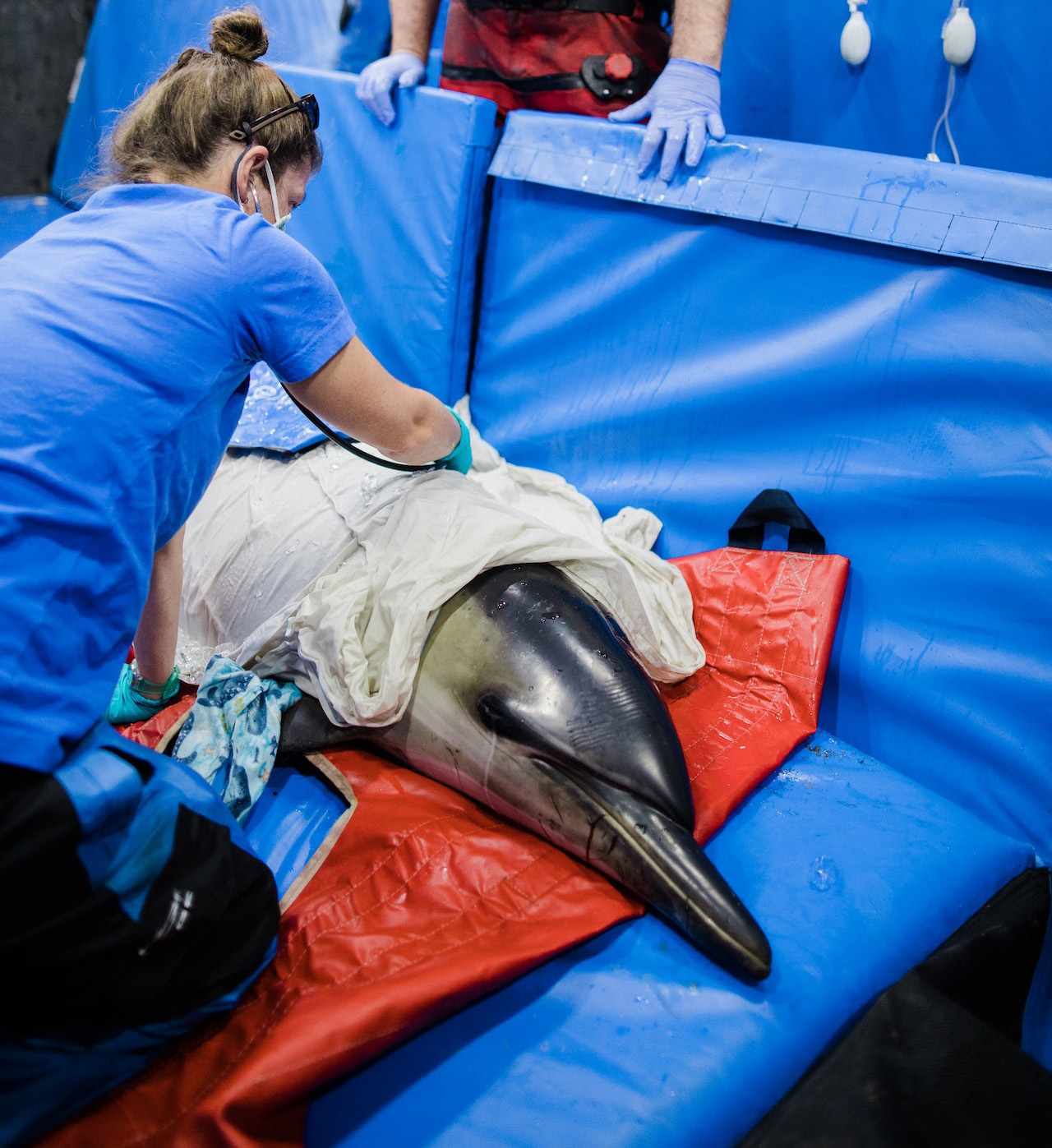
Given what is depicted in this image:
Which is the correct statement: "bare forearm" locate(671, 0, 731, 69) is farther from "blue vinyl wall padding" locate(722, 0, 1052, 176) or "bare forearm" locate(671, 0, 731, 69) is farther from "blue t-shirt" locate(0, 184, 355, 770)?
"blue t-shirt" locate(0, 184, 355, 770)

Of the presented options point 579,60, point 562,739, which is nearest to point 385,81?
point 579,60

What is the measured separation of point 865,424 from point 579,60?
135cm

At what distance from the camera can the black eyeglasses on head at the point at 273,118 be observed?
131 centimetres

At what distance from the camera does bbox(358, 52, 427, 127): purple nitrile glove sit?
2.37 meters

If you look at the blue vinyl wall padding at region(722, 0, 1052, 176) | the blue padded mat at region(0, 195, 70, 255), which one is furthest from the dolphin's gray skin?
the blue padded mat at region(0, 195, 70, 255)

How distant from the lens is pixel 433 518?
Answer: 5.26 feet

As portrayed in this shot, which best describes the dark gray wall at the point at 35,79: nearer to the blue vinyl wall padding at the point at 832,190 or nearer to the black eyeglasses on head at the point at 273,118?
the blue vinyl wall padding at the point at 832,190

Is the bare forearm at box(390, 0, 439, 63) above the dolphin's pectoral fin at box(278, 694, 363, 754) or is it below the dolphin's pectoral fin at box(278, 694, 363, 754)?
above

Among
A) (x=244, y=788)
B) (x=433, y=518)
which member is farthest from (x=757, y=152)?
(x=244, y=788)

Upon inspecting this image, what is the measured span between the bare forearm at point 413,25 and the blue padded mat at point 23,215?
1.79 metres

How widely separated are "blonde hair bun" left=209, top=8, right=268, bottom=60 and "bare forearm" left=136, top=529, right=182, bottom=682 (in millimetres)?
851

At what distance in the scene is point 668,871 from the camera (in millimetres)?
1208

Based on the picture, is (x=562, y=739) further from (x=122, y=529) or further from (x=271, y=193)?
(x=271, y=193)

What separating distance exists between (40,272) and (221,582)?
2.74 feet
